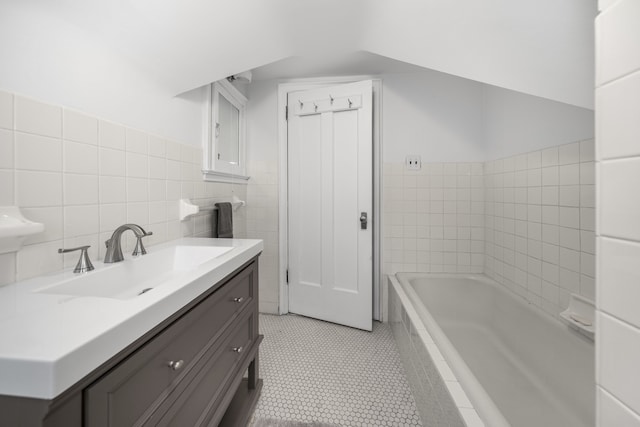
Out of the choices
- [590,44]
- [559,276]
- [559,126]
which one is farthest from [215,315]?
[559,126]

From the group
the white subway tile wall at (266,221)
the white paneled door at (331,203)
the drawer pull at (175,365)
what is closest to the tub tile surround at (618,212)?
the drawer pull at (175,365)

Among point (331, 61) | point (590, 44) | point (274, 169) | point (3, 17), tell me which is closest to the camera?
point (3, 17)

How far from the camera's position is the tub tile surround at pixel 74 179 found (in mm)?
762

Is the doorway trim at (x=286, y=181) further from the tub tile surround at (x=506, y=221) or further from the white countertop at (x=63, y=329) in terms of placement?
the white countertop at (x=63, y=329)

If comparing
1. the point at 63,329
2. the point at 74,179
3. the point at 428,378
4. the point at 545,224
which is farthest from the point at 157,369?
the point at 545,224

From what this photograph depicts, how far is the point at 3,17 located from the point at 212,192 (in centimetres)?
121

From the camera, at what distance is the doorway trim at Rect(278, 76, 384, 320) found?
2.29 m

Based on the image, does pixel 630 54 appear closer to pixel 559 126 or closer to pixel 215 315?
pixel 215 315

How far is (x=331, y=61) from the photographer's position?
6.84ft

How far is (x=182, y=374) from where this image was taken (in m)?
0.74

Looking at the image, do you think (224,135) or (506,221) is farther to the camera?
(224,135)

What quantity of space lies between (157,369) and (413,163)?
7.12 feet

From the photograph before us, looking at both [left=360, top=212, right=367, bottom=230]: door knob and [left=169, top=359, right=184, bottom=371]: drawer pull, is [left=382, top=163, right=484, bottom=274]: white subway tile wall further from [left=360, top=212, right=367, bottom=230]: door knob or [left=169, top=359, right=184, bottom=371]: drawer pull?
[left=169, top=359, right=184, bottom=371]: drawer pull

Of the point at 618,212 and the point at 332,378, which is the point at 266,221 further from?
the point at 618,212
